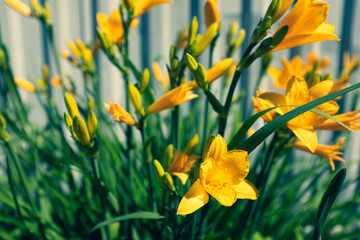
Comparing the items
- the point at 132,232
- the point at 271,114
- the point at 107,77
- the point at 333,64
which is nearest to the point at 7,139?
the point at 132,232

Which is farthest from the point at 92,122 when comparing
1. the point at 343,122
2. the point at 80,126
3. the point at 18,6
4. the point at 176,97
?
the point at 18,6

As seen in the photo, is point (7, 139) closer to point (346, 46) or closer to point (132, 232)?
point (132, 232)

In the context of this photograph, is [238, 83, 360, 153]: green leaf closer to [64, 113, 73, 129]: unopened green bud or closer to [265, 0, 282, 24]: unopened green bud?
[265, 0, 282, 24]: unopened green bud

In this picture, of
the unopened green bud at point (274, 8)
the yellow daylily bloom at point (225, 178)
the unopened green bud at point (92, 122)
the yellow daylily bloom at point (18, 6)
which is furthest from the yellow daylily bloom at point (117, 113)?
the yellow daylily bloom at point (18, 6)

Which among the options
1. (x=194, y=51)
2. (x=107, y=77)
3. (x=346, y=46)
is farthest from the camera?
(x=107, y=77)

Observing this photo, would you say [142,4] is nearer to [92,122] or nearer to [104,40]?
[104,40]
